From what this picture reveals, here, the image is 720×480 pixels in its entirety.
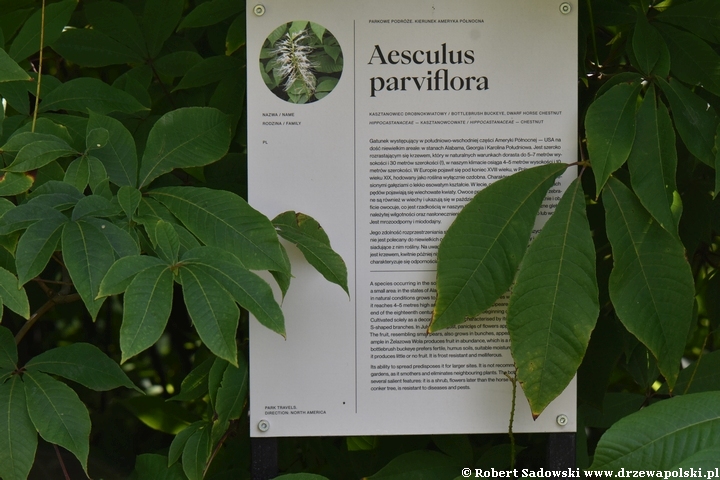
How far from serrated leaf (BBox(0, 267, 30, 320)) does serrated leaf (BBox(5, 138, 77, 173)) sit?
0.16m

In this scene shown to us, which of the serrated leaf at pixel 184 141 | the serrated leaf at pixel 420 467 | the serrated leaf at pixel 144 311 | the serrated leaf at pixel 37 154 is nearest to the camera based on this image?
the serrated leaf at pixel 144 311

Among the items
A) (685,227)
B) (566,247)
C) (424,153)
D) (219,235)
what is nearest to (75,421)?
(219,235)

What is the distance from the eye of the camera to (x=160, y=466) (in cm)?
130

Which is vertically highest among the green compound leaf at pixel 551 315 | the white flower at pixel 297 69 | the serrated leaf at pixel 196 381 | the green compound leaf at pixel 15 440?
the white flower at pixel 297 69

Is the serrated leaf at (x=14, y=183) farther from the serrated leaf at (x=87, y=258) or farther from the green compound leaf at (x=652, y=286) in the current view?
the green compound leaf at (x=652, y=286)

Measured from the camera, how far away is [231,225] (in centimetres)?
111

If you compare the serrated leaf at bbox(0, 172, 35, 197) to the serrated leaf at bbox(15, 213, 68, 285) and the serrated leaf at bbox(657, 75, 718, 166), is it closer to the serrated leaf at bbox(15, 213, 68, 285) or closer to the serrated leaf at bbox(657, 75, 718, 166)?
the serrated leaf at bbox(15, 213, 68, 285)

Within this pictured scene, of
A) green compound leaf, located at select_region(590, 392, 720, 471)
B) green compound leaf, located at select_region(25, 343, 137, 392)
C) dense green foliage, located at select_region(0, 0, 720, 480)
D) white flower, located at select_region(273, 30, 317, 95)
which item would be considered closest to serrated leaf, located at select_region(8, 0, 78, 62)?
dense green foliage, located at select_region(0, 0, 720, 480)

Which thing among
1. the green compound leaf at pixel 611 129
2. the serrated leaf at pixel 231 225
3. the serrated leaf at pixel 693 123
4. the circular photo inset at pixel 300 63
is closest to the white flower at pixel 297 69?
the circular photo inset at pixel 300 63

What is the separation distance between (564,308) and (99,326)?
4.77 feet

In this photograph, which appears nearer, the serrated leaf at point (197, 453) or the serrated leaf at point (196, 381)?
the serrated leaf at point (197, 453)

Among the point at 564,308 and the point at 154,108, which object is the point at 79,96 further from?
the point at 564,308

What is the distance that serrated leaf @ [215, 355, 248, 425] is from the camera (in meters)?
1.23

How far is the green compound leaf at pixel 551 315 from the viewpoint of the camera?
3.70 ft
